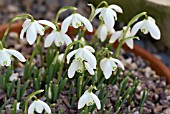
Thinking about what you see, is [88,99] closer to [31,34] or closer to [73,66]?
[73,66]

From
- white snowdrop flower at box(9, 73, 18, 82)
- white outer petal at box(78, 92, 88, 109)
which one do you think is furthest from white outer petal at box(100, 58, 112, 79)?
white snowdrop flower at box(9, 73, 18, 82)

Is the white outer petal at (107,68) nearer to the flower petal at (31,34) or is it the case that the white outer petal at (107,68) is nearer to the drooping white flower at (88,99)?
the drooping white flower at (88,99)

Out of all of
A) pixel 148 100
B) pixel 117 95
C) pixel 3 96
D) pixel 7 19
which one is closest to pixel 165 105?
pixel 148 100

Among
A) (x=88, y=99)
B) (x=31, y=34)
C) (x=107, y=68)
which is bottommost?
(x=88, y=99)

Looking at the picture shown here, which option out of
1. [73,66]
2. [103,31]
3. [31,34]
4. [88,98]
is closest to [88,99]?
[88,98]

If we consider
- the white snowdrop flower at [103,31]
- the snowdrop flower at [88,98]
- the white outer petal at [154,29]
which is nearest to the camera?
the snowdrop flower at [88,98]

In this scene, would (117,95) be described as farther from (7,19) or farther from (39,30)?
(7,19)

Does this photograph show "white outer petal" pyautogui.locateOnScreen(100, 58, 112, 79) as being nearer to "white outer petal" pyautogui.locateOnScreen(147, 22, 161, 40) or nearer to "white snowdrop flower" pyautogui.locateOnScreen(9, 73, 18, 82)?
"white outer petal" pyautogui.locateOnScreen(147, 22, 161, 40)

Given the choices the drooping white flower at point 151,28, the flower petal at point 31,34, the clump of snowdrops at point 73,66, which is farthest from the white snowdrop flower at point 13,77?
the drooping white flower at point 151,28
